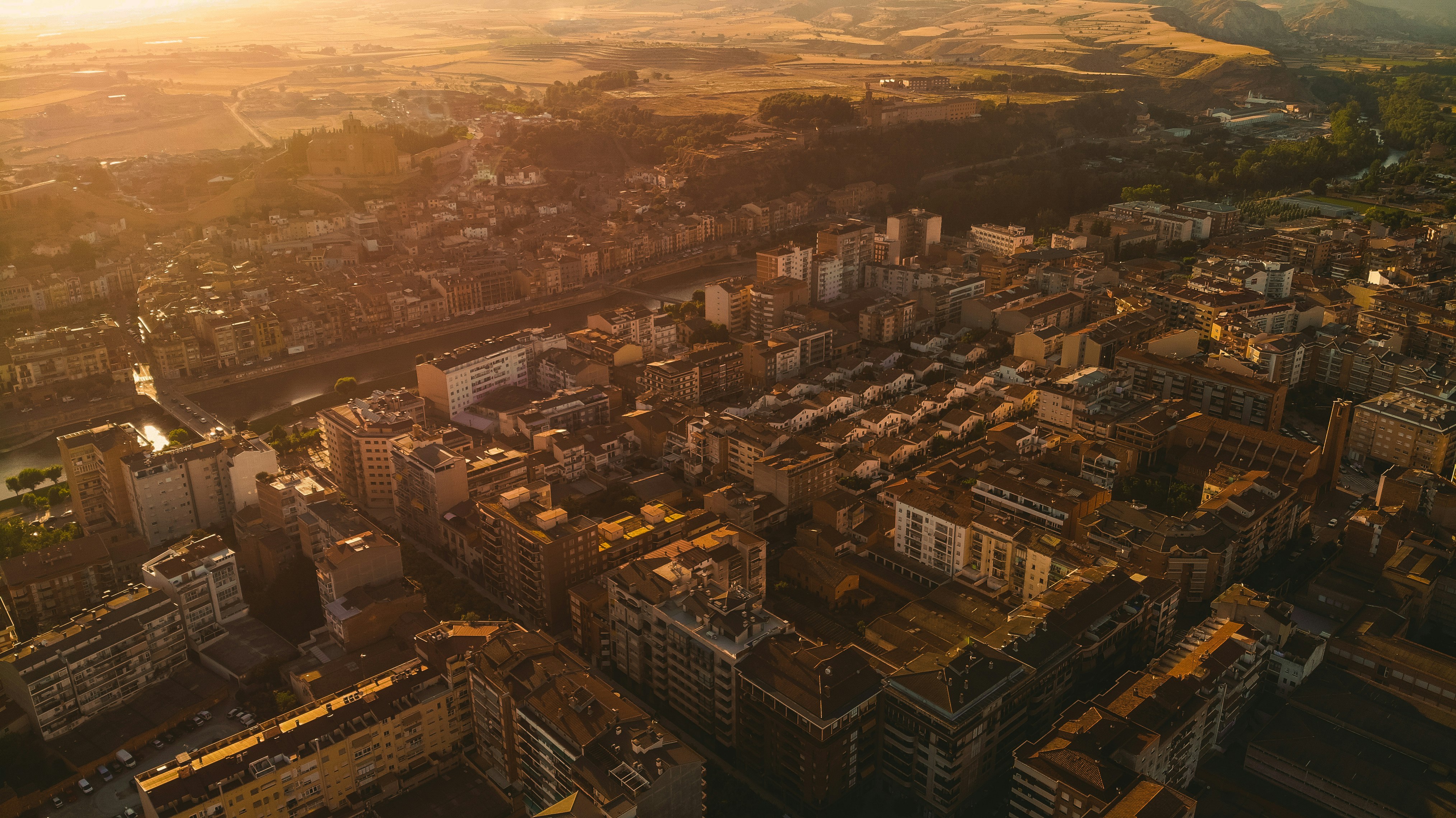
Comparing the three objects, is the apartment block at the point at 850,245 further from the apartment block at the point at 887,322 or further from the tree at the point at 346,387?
the tree at the point at 346,387

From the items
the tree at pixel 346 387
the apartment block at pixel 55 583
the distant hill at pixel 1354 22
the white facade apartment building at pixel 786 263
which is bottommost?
the tree at pixel 346 387

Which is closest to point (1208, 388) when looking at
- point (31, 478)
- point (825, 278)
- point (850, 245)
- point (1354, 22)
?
point (825, 278)

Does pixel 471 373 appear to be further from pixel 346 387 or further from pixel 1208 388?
pixel 1208 388

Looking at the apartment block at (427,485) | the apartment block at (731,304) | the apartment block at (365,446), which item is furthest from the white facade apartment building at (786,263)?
the apartment block at (427,485)

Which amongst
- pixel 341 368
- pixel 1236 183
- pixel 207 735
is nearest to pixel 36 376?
pixel 341 368

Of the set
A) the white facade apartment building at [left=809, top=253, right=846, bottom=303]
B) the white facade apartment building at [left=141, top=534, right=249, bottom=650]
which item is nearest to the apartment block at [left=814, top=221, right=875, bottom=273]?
the white facade apartment building at [left=809, top=253, right=846, bottom=303]

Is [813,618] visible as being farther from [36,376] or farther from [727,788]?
[36,376]
